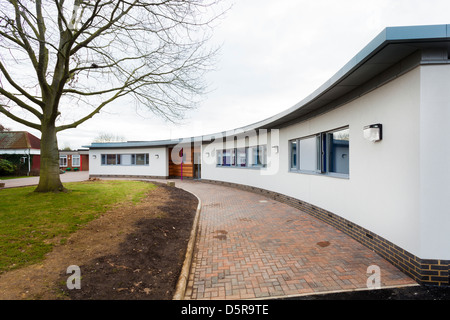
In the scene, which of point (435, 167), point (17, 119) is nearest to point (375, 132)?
point (435, 167)

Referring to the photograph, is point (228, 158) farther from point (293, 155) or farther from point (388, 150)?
point (388, 150)

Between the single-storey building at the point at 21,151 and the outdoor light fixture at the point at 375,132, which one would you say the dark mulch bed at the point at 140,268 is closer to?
the outdoor light fixture at the point at 375,132

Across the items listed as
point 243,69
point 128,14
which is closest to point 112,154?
point 243,69

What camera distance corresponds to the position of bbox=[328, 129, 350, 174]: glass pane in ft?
20.8

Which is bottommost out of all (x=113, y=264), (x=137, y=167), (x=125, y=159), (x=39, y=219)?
(x=113, y=264)

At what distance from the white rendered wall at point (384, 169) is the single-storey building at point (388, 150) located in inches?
0.7

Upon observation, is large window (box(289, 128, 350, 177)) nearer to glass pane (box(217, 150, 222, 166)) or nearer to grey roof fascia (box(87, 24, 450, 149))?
grey roof fascia (box(87, 24, 450, 149))

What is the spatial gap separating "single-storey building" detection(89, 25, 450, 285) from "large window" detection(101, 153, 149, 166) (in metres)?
16.8

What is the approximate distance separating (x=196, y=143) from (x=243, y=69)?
9086 millimetres

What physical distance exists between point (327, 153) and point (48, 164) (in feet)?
33.7

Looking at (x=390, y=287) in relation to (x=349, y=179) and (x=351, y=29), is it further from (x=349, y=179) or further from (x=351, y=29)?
(x=351, y=29)

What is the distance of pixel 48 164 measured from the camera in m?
8.80

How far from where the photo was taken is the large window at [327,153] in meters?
6.40

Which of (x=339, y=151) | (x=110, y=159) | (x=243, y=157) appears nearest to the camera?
(x=339, y=151)
